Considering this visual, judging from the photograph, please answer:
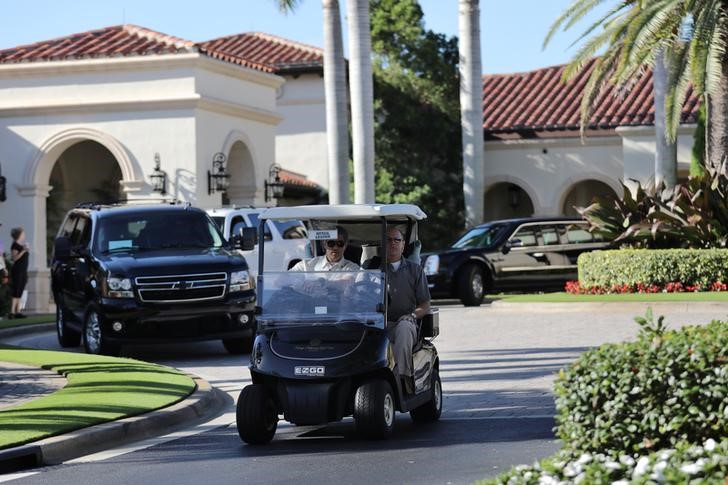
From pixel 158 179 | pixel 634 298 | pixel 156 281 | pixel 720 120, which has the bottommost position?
pixel 634 298

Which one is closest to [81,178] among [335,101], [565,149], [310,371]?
[335,101]

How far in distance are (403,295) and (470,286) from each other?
15767mm

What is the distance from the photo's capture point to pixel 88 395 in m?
13.1

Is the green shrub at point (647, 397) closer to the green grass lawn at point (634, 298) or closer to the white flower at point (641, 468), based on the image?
the white flower at point (641, 468)

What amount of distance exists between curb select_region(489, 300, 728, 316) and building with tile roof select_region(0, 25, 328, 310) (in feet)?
36.5

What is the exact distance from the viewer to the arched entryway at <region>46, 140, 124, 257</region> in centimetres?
3775

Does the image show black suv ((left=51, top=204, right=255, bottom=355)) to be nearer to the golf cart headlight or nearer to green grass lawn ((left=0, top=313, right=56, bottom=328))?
green grass lawn ((left=0, top=313, right=56, bottom=328))

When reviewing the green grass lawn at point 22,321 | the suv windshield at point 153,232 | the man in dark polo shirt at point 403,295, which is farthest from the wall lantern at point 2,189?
the man in dark polo shirt at point 403,295

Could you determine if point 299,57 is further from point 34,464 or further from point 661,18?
point 34,464

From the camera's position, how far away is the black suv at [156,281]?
17953 mm

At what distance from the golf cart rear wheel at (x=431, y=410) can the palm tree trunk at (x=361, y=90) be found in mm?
20694

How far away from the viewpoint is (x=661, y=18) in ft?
83.4

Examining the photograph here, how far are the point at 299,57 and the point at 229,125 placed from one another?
412 inches

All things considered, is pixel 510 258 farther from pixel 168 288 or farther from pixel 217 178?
pixel 168 288
